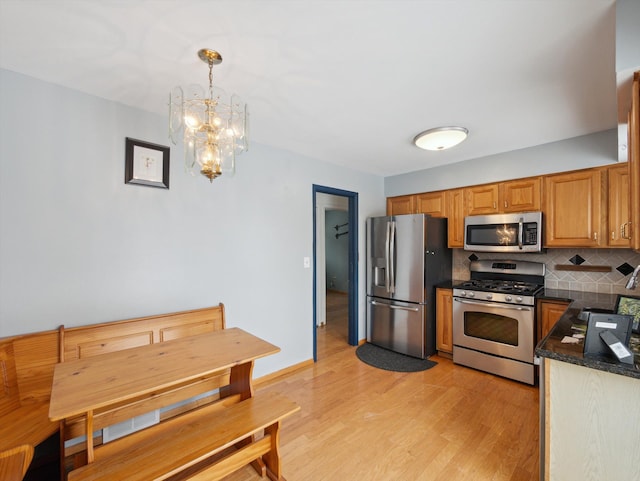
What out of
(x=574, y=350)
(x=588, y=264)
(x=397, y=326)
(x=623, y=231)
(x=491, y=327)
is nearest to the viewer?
(x=574, y=350)

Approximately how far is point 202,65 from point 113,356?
1.76m

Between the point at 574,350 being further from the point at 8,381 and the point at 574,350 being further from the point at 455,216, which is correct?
the point at 8,381

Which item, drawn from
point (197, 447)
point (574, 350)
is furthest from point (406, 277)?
point (197, 447)

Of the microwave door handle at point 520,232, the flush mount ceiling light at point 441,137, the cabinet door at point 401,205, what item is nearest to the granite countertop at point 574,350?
the microwave door handle at point 520,232

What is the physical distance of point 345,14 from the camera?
4.01 ft

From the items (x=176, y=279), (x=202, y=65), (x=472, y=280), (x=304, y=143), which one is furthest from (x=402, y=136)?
(x=176, y=279)

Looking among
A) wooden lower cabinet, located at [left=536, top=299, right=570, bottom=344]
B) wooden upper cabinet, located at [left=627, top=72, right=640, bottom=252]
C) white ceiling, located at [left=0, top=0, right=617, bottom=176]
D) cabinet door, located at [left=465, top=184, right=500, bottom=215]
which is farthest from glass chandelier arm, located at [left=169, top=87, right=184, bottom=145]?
wooden lower cabinet, located at [left=536, top=299, right=570, bottom=344]

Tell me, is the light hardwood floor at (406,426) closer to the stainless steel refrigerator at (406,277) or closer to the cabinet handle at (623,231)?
the stainless steel refrigerator at (406,277)

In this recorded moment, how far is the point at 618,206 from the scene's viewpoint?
2428 mm

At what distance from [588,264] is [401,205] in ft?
6.90

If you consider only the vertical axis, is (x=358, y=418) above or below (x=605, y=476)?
below

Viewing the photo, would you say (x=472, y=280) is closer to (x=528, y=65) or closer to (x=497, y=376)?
(x=497, y=376)

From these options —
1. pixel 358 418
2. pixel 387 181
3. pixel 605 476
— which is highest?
pixel 387 181

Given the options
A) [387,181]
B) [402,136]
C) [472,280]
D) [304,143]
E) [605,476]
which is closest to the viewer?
[605,476]
